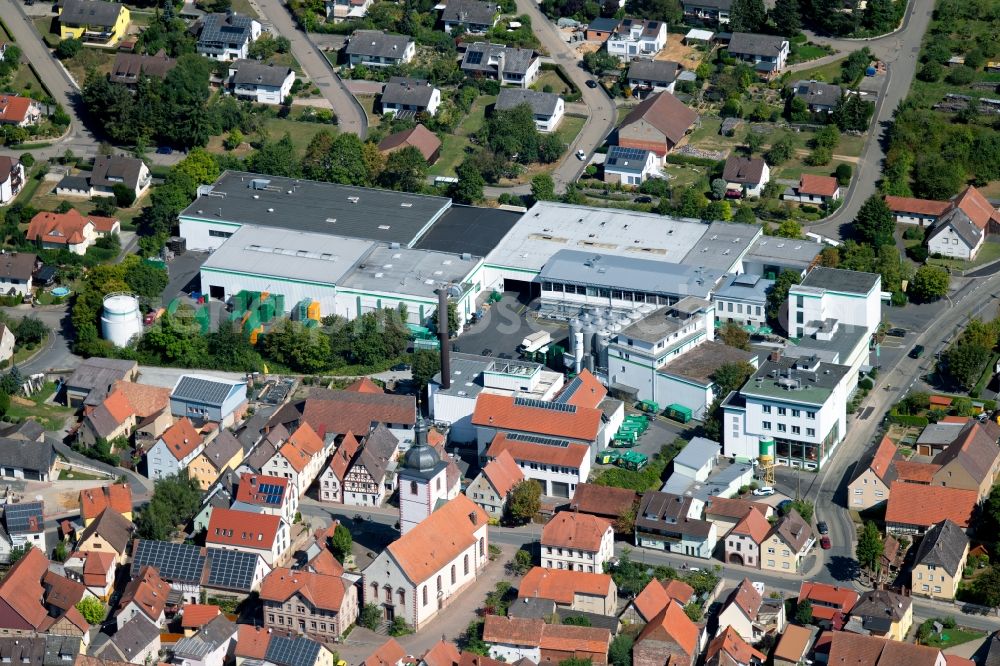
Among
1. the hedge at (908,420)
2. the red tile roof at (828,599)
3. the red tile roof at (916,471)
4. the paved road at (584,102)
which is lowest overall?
the paved road at (584,102)

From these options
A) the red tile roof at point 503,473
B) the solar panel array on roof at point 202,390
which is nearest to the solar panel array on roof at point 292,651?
the red tile roof at point 503,473

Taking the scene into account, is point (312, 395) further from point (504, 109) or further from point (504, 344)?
point (504, 109)

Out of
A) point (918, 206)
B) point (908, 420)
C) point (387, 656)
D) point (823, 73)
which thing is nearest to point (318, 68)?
point (823, 73)

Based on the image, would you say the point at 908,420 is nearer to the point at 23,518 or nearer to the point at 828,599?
the point at 828,599

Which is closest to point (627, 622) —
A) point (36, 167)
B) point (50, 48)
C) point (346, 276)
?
point (346, 276)

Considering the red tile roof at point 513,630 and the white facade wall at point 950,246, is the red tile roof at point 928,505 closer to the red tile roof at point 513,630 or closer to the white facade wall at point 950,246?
the red tile roof at point 513,630

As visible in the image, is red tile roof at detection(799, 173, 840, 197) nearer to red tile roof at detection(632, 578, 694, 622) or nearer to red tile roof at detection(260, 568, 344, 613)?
red tile roof at detection(632, 578, 694, 622)

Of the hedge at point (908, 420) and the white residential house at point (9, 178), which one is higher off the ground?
the hedge at point (908, 420)
